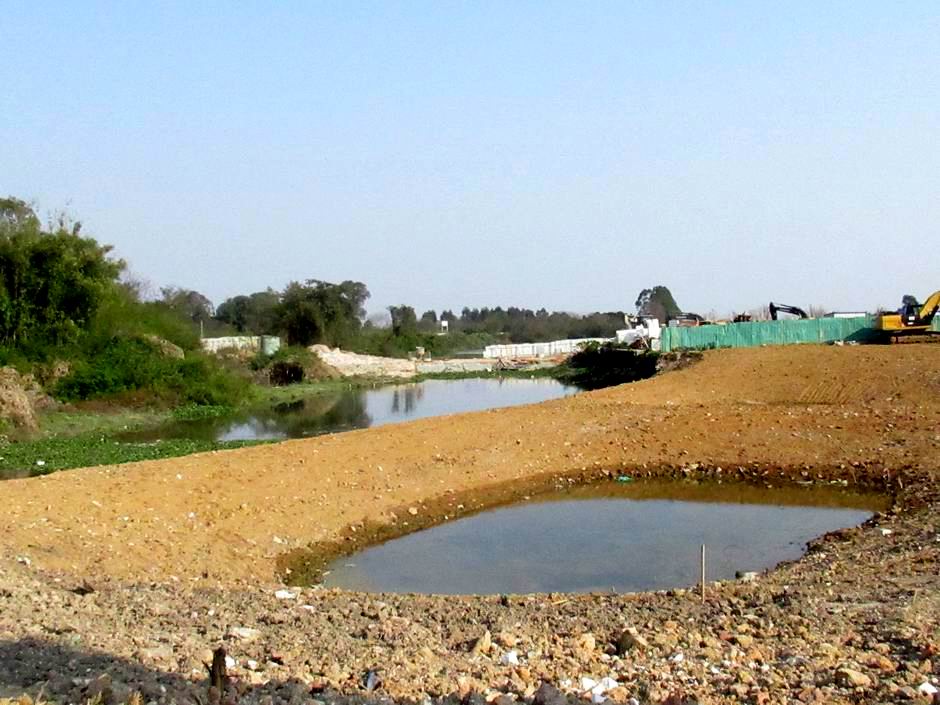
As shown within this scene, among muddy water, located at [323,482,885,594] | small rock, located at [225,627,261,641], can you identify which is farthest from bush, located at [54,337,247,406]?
small rock, located at [225,627,261,641]

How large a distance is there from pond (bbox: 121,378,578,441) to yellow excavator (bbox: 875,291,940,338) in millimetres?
13274

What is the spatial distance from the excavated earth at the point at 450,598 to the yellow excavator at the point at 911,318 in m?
18.4

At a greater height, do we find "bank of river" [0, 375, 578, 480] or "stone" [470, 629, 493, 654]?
"stone" [470, 629, 493, 654]

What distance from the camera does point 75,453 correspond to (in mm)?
19656

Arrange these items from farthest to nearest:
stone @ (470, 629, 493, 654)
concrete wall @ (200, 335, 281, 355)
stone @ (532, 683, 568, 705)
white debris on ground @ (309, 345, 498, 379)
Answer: white debris on ground @ (309, 345, 498, 379)
concrete wall @ (200, 335, 281, 355)
stone @ (470, 629, 493, 654)
stone @ (532, 683, 568, 705)

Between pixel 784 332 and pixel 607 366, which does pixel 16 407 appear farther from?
pixel 607 366

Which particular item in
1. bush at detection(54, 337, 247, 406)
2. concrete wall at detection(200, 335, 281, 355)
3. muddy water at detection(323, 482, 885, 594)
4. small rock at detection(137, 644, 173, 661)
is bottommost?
muddy water at detection(323, 482, 885, 594)

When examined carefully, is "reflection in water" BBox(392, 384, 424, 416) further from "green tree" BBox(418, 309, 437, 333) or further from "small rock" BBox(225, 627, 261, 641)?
"green tree" BBox(418, 309, 437, 333)

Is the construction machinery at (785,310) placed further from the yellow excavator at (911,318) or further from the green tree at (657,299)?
the green tree at (657,299)

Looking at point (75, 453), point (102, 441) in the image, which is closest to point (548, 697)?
point (75, 453)

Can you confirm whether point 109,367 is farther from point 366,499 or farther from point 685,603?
point 685,603

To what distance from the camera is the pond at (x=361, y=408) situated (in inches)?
1074

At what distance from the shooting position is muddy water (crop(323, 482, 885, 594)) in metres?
10.6

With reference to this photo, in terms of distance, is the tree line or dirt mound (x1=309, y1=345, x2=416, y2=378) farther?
dirt mound (x1=309, y1=345, x2=416, y2=378)
